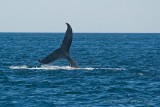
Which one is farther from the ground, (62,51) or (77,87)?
(62,51)

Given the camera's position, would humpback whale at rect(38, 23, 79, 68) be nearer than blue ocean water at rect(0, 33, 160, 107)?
No

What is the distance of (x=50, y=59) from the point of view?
38344mm

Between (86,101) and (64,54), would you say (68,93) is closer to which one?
(86,101)

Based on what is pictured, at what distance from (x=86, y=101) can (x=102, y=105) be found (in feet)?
4.20

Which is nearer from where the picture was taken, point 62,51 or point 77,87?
point 77,87

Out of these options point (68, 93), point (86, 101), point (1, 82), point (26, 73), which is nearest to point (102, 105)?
point (86, 101)

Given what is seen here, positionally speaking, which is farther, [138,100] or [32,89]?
[32,89]

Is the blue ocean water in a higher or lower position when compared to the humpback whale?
lower

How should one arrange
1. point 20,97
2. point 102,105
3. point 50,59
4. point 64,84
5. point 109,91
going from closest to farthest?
point 102,105 < point 20,97 < point 109,91 < point 64,84 < point 50,59

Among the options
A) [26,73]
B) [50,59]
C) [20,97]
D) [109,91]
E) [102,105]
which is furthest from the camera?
[26,73]

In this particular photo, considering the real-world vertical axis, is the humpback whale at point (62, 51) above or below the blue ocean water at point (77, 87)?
above

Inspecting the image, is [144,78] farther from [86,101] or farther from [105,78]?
[86,101]

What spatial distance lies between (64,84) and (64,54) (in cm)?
390

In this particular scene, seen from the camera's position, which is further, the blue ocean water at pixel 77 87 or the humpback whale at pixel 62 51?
the humpback whale at pixel 62 51
